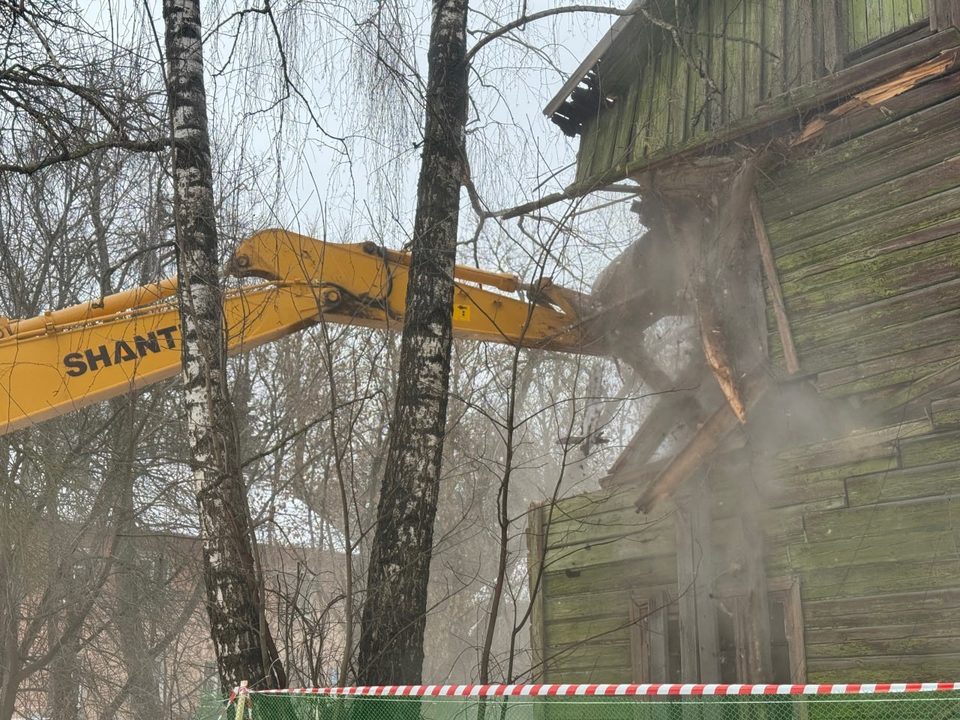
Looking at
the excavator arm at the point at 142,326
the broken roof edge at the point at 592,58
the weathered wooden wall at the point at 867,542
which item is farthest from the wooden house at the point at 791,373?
the excavator arm at the point at 142,326

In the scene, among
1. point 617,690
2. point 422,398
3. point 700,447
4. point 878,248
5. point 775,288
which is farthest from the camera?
point 775,288

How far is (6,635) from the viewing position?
41.8 feet

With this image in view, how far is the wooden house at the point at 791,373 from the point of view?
7.13m

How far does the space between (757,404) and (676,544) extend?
1408 millimetres

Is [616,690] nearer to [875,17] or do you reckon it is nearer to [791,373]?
[791,373]

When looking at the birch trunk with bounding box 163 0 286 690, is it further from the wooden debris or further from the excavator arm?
the wooden debris

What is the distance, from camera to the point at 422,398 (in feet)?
19.4

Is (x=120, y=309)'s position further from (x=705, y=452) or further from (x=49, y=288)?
(x=49, y=288)

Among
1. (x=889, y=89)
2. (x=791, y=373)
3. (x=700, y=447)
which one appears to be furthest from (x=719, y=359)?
(x=889, y=89)

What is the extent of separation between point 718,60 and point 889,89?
2.23 metres

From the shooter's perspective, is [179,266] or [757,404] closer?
[179,266]

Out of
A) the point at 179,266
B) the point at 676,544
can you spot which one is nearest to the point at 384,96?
the point at 179,266

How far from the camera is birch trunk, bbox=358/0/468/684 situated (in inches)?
220

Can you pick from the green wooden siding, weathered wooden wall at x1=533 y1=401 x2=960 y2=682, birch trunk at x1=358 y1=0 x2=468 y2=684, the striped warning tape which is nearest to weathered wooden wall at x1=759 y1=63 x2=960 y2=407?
weathered wooden wall at x1=533 y1=401 x2=960 y2=682
